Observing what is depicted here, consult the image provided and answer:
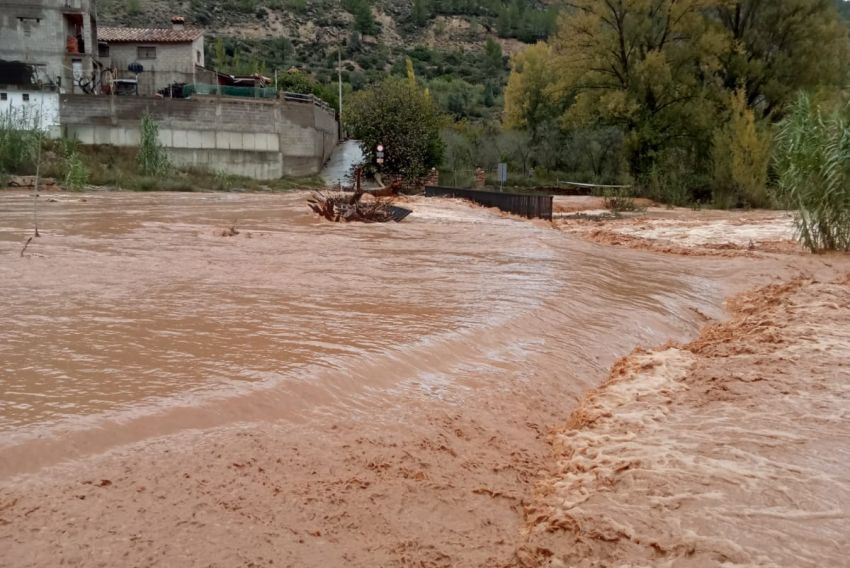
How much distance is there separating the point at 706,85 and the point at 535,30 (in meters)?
79.8

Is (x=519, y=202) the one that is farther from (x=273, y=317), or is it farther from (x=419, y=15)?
(x=419, y=15)

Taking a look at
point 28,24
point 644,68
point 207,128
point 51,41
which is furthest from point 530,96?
point 28,24

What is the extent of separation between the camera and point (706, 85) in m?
33.9

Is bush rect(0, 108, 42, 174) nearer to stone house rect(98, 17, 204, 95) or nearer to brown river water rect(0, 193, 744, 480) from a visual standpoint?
brown river water rect(0, 193, 744, 480)

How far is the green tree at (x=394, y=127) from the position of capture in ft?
116

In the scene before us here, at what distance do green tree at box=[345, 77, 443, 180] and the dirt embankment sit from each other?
29.8 metres

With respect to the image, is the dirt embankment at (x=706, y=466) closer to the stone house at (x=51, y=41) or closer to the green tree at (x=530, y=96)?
the stone house at (x=51, y=41)

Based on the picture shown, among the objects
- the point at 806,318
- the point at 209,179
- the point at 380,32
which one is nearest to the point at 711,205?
the point at 209,179

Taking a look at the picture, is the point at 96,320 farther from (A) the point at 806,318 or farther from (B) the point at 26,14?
(B) the point at 26,14

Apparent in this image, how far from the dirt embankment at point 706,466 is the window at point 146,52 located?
145 ft

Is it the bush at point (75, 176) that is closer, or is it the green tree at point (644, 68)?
the bush at point (75, 176)

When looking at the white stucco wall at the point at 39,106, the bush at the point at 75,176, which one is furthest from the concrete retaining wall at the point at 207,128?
the bush at the point at 75,176

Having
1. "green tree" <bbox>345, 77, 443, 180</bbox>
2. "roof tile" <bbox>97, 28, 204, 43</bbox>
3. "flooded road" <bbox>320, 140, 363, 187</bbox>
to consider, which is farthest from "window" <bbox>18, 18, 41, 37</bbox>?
"green tree" <bbox>345, 77, 443, 180</bbox>

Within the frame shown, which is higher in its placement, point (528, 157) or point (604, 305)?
point (528, 157)
